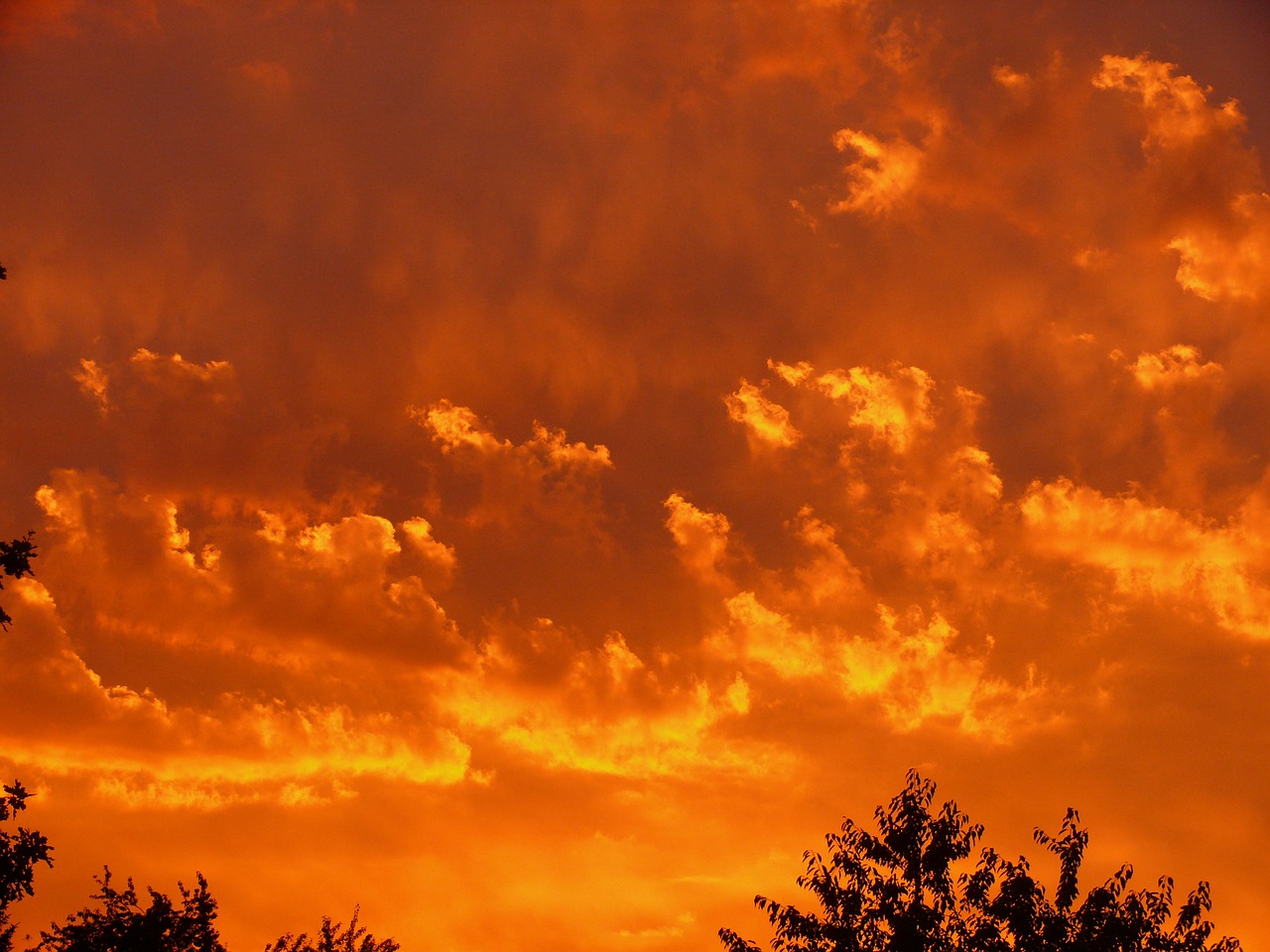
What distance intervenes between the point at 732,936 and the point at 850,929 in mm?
2979

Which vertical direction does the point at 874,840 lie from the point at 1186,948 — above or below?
above

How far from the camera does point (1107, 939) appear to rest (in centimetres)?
2186

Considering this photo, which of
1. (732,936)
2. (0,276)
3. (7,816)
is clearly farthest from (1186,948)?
(0,276)

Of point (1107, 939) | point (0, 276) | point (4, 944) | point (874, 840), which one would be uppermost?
point (0, 276)

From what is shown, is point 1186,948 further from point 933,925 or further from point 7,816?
point 7,816

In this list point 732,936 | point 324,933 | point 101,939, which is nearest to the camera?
point 732,936

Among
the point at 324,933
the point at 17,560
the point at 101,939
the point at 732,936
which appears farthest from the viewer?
the point at 324,933

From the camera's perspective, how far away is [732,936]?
2338cm

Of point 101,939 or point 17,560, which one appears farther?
point 101,939

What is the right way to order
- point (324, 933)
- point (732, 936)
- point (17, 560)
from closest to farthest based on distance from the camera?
point (17, 560) < point (732, 936) < point (324, 933)

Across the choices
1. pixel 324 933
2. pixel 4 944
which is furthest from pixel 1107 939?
pixel 4 944

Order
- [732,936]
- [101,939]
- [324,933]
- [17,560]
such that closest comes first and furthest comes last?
[17,560] → [732,936] → [101,939] → [324,933]

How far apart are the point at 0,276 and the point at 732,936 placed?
2312 cm

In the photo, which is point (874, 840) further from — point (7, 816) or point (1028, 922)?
point (7, 816)
